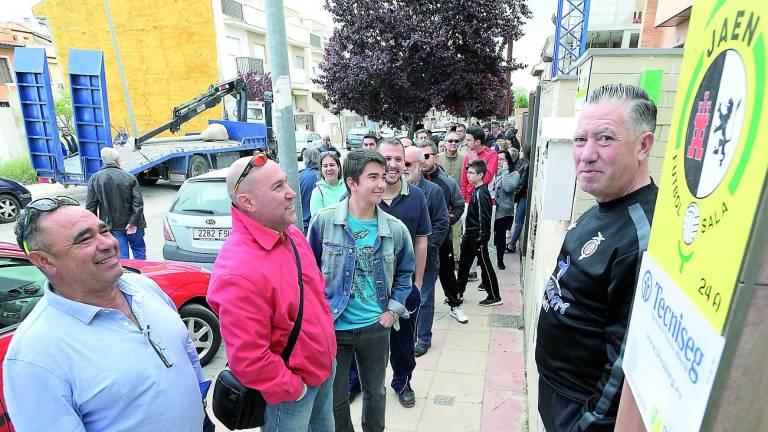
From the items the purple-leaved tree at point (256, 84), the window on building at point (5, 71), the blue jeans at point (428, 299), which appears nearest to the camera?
the blue jeans at point (428, 299)

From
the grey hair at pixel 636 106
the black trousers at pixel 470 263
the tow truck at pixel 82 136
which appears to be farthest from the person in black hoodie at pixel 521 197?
the tow truck at pixel 82 136

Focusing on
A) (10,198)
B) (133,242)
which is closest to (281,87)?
(133,242)

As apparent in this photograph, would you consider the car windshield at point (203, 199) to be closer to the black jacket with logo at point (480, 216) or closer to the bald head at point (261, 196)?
the black jacket with logo at point (480, 216)

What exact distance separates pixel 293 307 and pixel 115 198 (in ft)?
15.3

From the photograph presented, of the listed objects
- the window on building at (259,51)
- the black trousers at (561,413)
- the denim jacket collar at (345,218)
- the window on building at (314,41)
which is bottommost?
the black trousers at (561,413)

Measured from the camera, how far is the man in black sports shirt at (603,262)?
1.20 m

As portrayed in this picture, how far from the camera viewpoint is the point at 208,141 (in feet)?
49.9

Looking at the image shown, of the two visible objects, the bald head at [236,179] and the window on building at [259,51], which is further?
the window on building at [259,51]

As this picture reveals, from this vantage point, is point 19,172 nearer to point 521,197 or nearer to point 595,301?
point 521,197

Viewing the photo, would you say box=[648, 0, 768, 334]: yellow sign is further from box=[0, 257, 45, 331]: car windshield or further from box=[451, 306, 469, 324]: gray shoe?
box=[451, 306, 469, 324]: gray shoe

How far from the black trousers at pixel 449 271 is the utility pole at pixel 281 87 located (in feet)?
5.25

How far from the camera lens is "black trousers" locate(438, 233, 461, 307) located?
4.34m

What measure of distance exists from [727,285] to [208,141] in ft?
53.8

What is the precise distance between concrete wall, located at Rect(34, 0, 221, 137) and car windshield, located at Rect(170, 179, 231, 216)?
1928 cm
